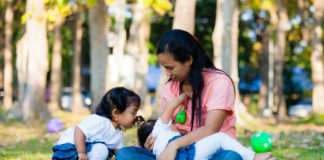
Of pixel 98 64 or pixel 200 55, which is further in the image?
pixel 98 64

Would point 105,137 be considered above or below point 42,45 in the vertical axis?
below

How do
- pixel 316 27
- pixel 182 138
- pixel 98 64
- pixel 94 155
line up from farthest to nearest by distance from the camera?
1. pixel 316 27
2. pixel 98 64
3. pixel 94 155
4. pixel 182 138

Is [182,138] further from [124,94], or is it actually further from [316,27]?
[316,27]

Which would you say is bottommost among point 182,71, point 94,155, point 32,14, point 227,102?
point 94,155

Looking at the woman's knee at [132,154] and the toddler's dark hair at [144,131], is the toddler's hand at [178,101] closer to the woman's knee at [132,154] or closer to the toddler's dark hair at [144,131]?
the woman's knee at [132,154]

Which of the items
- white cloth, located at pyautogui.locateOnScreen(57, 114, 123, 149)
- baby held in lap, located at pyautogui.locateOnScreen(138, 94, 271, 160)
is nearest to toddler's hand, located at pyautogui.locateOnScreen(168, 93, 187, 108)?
baby held in lap, located at pyautogui.locateOnScreen(138, 94, 271, 160)

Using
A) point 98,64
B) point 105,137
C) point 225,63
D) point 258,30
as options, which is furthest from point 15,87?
point 105,137

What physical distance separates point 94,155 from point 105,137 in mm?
252

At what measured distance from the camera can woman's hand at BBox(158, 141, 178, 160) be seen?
368 centimetres

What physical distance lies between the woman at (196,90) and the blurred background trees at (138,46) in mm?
2371

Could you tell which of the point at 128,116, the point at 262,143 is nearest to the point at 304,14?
the point at 262,143

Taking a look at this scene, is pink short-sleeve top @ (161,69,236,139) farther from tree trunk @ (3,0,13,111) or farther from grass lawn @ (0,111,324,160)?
tree trunk @ (3,0,13,111)

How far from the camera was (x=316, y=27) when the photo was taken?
53.9 feet

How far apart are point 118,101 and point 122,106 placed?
0.22ft
